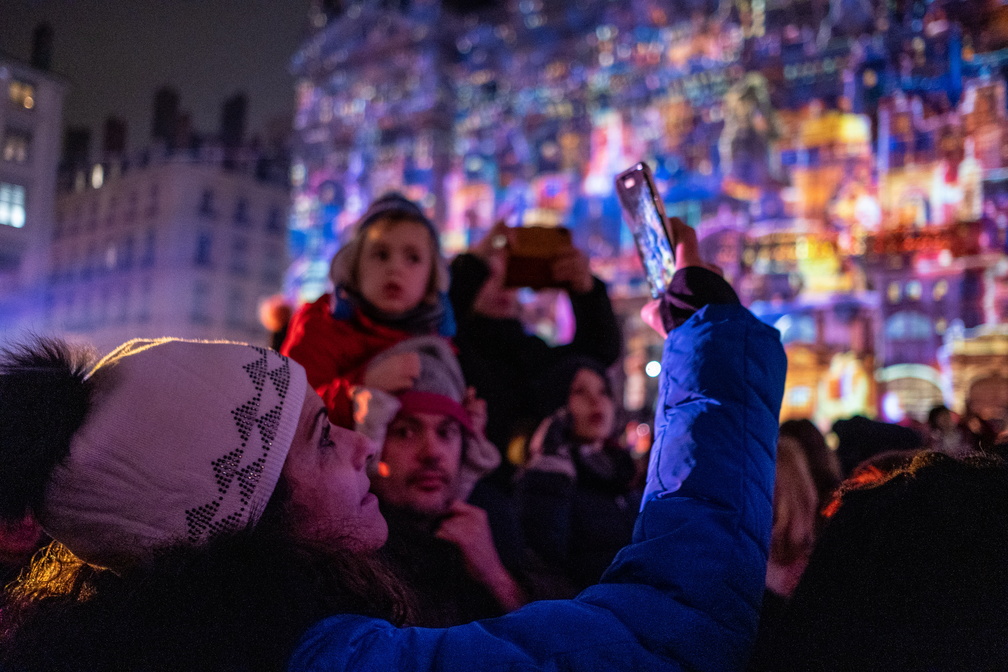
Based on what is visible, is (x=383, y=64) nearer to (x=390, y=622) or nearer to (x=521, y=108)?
(x=521, y=108)

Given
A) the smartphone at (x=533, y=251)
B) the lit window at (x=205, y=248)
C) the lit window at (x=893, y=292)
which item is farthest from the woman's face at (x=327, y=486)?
the lit window at (x=205, y=248)

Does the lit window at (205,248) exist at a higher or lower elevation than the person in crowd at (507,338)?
higher

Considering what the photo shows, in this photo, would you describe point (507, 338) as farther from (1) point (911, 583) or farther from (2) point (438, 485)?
(1) point (911, 583)

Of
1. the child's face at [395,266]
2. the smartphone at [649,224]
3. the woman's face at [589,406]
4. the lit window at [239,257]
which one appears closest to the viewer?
the smartphone at [649,224]

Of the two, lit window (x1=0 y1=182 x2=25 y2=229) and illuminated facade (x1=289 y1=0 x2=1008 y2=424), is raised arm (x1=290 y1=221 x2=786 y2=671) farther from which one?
illuminated facade (x1=289 y1=0 x2=1008 y2=424)

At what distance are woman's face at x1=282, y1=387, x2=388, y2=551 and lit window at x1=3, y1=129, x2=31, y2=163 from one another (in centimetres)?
690

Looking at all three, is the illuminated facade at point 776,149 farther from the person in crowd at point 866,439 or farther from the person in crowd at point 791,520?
the person in crowd at point 791,520

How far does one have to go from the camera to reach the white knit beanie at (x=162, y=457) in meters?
0.79

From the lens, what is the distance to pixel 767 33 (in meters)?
11.8

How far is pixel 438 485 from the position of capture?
1.71 metres

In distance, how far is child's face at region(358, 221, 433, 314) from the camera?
80.3 inches

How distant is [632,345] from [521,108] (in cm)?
492

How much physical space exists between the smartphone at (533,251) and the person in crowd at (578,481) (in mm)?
314

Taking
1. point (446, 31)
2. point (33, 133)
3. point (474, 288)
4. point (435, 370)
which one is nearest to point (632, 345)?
point (446, 31)
